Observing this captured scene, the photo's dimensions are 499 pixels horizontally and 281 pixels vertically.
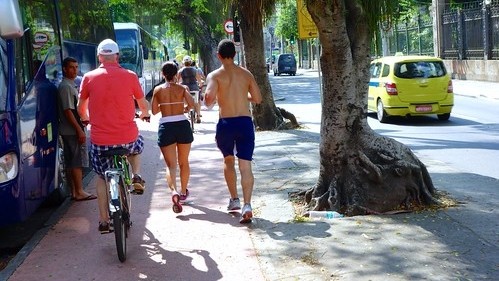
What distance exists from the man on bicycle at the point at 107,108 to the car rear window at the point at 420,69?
1191 centimetres

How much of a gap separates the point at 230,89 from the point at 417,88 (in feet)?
35.2

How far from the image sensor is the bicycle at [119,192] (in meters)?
5.71

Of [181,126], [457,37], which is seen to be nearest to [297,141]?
[181,126]

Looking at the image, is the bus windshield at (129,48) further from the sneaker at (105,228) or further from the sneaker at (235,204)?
the sneaker at (105,228)

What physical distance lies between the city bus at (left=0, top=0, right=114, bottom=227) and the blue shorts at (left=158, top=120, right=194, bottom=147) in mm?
1315

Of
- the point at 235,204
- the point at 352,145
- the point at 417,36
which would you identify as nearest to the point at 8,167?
the point at 235,204

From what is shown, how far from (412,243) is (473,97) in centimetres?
2006

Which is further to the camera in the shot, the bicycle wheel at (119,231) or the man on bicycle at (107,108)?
the man on bicycle at (107,108)

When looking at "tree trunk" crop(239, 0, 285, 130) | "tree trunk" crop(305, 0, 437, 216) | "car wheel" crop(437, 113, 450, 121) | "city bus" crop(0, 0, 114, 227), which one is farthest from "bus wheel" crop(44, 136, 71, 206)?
"car wheel" crop(437, 113, 450, 121)

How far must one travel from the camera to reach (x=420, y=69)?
56.2ft

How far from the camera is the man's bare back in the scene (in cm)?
715

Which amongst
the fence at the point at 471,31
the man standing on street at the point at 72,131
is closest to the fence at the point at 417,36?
the fence at the point at 471,31

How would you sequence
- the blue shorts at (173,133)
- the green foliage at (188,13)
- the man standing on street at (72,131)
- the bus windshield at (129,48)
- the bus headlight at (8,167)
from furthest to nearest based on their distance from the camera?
the green foliage at (188,13)
the bus windshield at (129,48)
the man standing on street at (72,131)
the blue shorts at (173,133)
the bus headlight at (8,167)

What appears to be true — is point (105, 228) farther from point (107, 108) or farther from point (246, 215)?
point (246, 215)
